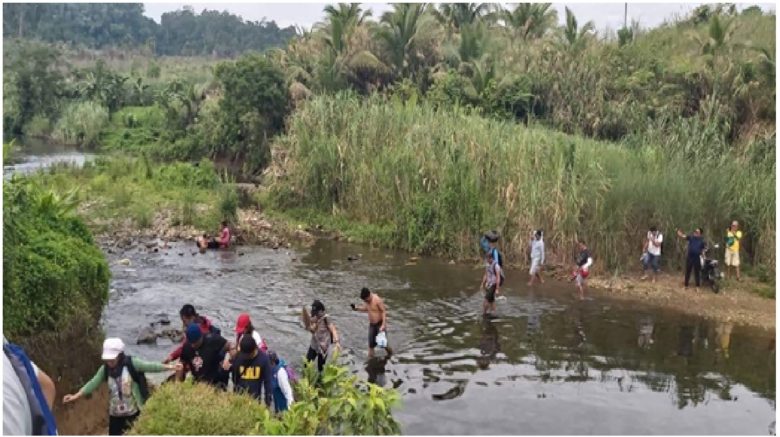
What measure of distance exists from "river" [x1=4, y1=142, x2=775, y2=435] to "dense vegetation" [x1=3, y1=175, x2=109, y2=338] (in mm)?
1694

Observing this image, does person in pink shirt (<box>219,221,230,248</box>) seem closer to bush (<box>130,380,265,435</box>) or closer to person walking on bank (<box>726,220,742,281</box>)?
person walking on bank (<box>726,220,742,281</box>)

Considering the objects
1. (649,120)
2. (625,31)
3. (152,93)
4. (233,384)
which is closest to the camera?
(233,384)

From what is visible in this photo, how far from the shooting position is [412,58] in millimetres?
31766

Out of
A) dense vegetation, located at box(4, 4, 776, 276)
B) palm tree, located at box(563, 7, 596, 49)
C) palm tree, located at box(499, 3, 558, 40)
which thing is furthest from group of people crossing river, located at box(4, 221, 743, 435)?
palm tree, located at box(499, 3, 558, 40)

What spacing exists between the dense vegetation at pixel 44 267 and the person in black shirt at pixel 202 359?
2.58 meters

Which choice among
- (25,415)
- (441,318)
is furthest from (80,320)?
(25,415)

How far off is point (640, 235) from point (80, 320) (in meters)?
11.2

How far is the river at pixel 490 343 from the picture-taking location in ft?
32.7

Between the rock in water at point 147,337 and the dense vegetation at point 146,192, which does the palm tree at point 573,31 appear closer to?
the dense vegetation at point 146,192

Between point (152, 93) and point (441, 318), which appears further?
point (152, 93)

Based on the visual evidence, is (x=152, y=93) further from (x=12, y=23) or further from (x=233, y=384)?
(x=233, y=384)

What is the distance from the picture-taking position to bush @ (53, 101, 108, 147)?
4588 centimetres

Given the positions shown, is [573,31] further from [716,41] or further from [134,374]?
[134,374]

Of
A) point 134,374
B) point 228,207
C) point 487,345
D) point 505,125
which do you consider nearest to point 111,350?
point 134,374
